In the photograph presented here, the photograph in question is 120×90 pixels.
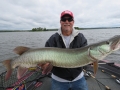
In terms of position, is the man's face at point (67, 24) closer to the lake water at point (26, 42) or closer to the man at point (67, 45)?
the man at point (67, 45)

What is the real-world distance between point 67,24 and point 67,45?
1.61 feet

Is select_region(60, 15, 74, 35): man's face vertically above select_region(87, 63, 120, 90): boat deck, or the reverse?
select_region(60, 15, 74, 35): man's face

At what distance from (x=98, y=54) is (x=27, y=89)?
2.49m

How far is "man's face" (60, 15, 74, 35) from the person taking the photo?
2.81 metres

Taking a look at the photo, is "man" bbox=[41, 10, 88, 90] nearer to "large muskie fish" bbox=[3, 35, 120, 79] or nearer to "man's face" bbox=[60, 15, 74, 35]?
"man's face" bbox=[60, 15, 74, 35]

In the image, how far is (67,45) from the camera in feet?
9.39

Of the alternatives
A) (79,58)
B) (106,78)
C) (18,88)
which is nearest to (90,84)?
(106,78)

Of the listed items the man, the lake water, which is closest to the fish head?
the man

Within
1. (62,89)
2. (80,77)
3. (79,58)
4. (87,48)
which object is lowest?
(62,89)

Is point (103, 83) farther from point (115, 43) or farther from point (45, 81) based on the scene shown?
point (115, 43)

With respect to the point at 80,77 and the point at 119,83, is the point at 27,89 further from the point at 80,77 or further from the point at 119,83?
the point at 119,83

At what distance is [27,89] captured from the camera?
3.66 metres

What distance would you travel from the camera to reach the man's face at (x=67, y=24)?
2809 millimetres

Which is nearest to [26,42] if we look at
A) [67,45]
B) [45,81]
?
[45,81]
